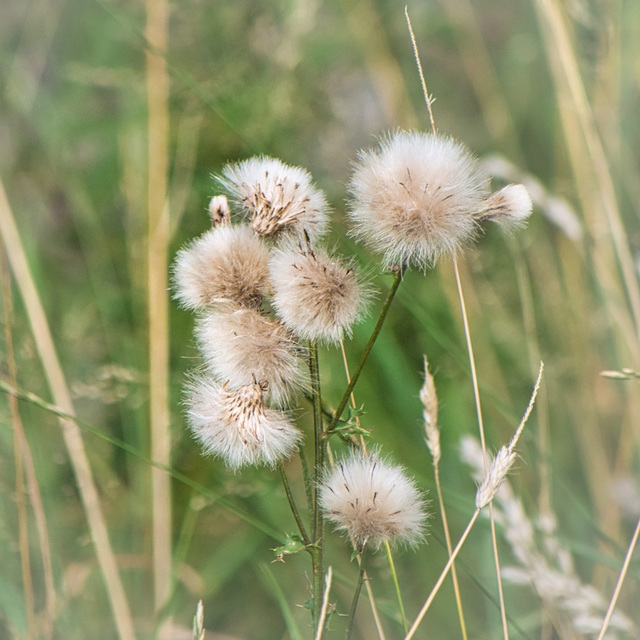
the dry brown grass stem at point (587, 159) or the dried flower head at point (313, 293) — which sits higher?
the dry brown grass stem at point (587, 159)

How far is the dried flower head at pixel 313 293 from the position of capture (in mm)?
602

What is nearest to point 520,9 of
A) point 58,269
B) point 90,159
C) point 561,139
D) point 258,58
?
point 561,139

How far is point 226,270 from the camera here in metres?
0.65

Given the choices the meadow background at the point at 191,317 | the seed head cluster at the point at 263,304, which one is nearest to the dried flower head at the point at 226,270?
the seed head cluster at the point at 263,304

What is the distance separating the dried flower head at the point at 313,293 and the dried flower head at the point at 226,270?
1.4 inches

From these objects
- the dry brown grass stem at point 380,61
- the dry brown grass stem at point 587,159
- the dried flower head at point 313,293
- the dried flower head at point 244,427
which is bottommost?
the dried flower head at point 244,427

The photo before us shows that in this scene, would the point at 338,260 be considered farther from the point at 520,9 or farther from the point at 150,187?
the point at 520,9

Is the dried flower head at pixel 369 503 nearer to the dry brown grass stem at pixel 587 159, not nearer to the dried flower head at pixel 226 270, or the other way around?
the dried flower head at pixel 226 270

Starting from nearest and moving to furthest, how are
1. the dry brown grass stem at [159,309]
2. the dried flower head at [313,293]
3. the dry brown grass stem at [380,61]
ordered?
the dried flower head at [313,293]
the dry brown grass stem at [159,309]
the dry brown grass stem at [380,61]

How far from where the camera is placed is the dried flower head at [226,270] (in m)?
0.65

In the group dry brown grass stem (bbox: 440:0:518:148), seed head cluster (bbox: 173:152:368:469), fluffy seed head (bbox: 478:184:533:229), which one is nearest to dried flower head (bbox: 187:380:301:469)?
seed head cluster (bbox: 173:152:368:469)

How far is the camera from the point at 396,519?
0.64 meters

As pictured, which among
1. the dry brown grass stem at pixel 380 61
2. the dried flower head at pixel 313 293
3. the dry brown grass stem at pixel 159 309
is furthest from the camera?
the dry brown grass stem at pixel 380 61

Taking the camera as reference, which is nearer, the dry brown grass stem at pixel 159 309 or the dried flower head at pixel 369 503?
the dried flower head at pixel 369 503
